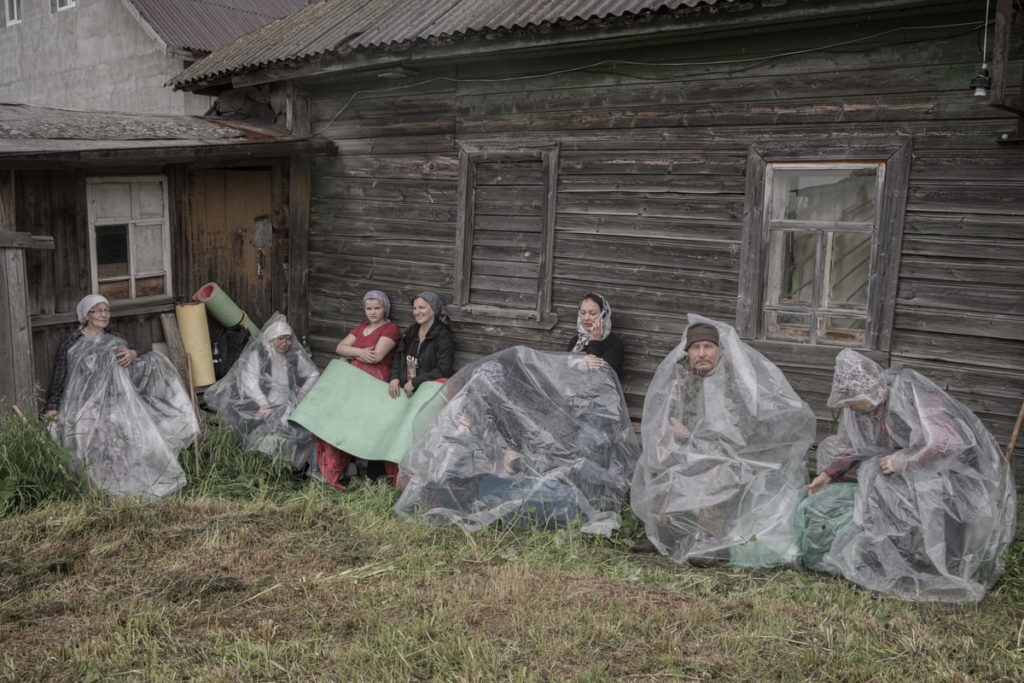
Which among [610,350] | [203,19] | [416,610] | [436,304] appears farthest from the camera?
[203,19]

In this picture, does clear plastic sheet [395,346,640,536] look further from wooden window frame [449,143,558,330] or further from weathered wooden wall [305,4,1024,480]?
wooden window frame [449,143,558,330]

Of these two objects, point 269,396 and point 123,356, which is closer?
point 123,356

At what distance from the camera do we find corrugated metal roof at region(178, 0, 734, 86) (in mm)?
6043

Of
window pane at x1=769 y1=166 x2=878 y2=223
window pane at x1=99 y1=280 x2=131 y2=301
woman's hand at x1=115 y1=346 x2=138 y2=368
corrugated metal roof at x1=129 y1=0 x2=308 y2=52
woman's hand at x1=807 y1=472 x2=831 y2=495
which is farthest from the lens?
corrugated metal roof at x1=129 y1=0 x2=308 y2=52

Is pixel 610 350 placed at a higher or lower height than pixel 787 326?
lower

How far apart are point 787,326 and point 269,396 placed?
393cm

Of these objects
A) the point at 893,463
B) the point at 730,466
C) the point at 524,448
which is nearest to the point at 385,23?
the point at 524,448

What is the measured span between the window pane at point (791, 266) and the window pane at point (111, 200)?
496 centimetres

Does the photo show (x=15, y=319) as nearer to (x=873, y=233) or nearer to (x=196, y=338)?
(x=196, y=338)

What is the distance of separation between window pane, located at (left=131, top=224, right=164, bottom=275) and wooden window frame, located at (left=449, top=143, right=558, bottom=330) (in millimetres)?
2484

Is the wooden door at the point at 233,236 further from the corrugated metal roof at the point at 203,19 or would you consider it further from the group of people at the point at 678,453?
the corrugated metal roof at the point at 203,19

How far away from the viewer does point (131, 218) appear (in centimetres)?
729

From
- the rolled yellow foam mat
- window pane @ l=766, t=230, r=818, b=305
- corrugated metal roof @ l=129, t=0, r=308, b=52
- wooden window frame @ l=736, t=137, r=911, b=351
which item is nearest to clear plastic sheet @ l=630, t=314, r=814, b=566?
wooden window frame @ l=736, t=137, r=911, b=351

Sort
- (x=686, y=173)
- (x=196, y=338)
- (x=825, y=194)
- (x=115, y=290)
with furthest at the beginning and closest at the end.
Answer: (x=196, y=338), (x=115, y=290), (x=686, y=173), (x=825, y=194)
